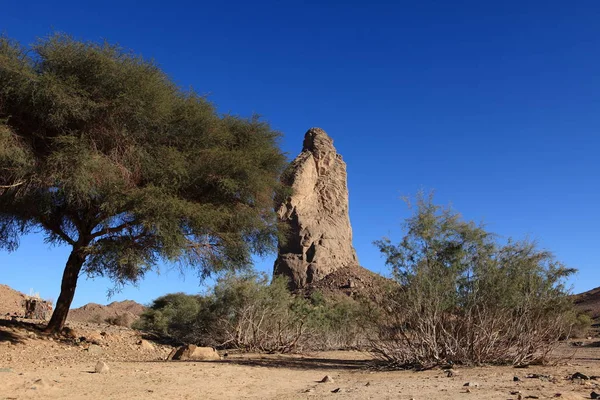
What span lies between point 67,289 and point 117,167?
4419 millimetres

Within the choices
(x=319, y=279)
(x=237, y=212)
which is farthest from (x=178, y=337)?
(x=319, y=279)

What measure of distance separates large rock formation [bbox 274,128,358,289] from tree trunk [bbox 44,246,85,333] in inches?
1747

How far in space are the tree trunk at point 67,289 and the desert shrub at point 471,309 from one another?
9607 mm

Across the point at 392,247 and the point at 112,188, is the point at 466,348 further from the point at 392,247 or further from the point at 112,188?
the point at 112,188

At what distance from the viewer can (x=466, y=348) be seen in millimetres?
11312

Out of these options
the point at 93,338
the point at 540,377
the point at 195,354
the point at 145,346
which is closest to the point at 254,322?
the point at 145,346

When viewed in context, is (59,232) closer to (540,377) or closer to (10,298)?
(540,377)

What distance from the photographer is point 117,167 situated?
14.9m

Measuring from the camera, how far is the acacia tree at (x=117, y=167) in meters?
14.2

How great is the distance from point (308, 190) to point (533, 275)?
56344mm

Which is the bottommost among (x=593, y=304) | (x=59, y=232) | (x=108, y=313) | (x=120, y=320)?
(x=59, y=232)

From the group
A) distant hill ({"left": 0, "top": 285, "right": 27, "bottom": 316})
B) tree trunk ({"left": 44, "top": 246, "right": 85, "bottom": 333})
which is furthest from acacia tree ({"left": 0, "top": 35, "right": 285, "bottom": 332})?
distant hill ({"left": 0, "top": 285, "right": 27, "bottom": 316})

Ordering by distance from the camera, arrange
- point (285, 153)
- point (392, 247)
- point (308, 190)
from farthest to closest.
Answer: point (308, 190)
point (285, 153)
point (392, 247)

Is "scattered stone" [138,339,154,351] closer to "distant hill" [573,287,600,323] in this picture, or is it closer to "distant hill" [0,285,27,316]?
"distant hill" [0,285,27,316]
